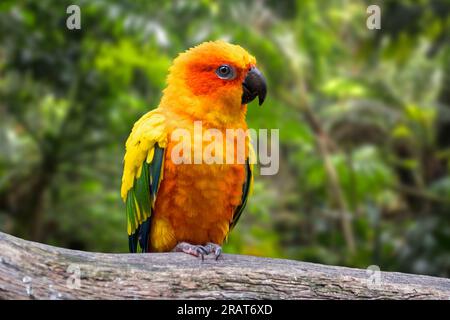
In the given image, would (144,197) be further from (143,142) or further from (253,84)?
(253,84)

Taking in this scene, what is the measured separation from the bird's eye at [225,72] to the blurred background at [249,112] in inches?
107

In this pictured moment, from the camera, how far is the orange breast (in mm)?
3041

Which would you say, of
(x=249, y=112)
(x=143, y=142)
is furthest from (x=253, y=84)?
(x=249, y=112)

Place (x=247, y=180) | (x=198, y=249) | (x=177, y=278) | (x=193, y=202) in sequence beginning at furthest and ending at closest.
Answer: (x=247, y=180), (x=193, y=202), (x=198, y=249), (x=177, y=278)

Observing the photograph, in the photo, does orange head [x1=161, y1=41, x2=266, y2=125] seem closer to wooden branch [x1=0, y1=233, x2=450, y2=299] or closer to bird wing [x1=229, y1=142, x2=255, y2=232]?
bird wing [x1=229, y1=142, x2=255, y2=232]

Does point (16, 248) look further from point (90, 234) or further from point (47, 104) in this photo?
point (47, 104)

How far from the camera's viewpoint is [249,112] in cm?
Result: 653

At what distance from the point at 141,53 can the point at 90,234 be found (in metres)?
2.44

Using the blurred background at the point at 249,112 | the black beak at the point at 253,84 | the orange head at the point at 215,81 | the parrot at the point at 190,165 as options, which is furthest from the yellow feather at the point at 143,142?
the blurred background at the point at 249,112

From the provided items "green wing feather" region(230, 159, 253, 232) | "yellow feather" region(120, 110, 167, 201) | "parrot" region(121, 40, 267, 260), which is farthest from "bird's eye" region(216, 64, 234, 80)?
"green wing feather" region(230, 159, 253, 232)

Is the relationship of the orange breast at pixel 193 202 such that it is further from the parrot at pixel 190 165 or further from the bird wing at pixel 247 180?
the bird wing at pixel 247 180

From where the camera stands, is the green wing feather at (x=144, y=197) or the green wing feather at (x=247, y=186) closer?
the green wing feather at (x=144, y=197)

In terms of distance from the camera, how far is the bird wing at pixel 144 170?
121 inches

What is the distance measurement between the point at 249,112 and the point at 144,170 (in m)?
3.52
